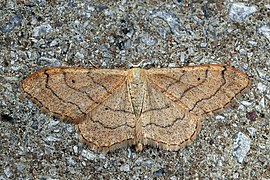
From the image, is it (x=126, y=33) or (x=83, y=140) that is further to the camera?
(x=126, y=33)

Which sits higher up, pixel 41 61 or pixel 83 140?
pixel 41 61

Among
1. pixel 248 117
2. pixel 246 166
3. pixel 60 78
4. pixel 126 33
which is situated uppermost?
pixel 126 33

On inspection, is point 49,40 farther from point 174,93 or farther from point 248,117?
point 248,117

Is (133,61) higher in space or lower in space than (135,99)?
higher

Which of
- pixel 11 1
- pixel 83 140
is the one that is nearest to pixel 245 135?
pixel 83 140
